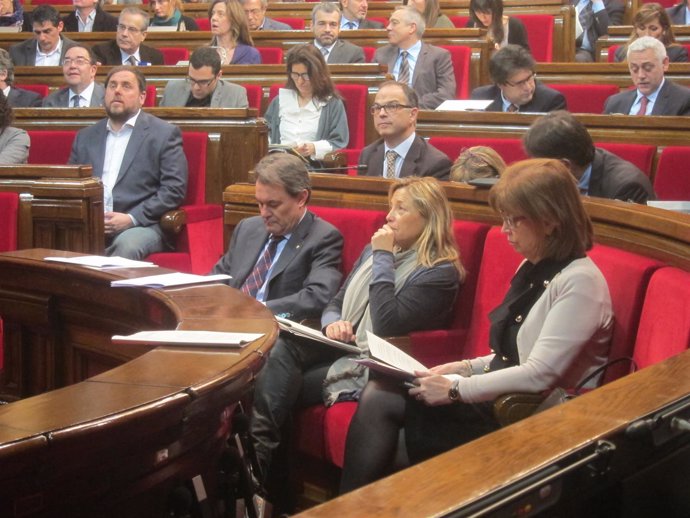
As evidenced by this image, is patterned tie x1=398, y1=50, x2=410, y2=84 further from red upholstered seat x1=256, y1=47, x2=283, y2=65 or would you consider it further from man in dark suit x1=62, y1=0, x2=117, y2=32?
man in dark suit x1=62, y1=0, x2=117, y2=32

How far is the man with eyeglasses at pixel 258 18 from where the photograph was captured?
213 inches

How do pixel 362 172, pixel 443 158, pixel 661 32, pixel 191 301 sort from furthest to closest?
pixel 661 32, pixel 362 172, pixel 443 158, pixel 191 301

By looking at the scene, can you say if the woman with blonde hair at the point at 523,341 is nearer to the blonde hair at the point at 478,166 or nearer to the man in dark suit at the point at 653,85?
the blonde hair at the point at 478,166

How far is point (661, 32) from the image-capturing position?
425cm

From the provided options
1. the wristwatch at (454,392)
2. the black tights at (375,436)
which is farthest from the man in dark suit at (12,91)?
the wristwatch at (454,392)

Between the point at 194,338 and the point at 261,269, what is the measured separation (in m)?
0.92

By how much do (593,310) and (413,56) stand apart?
288 centimetres

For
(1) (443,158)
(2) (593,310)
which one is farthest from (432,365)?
(1) (443,158)

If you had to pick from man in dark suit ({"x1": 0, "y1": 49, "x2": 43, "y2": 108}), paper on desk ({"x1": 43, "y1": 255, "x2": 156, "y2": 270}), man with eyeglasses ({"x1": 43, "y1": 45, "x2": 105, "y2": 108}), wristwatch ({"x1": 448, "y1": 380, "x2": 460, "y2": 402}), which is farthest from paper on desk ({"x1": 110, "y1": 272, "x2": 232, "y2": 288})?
man in dark suit ({"x1": 0, "y1": 49, "x2": 43, "y2": 108})

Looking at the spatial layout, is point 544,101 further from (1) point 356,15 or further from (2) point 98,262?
(1) point 356,15

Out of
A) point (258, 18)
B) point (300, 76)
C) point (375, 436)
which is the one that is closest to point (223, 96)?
point (300, 76)

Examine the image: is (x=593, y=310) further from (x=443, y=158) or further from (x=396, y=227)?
(x=443, y=158)

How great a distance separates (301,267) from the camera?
2387 mm

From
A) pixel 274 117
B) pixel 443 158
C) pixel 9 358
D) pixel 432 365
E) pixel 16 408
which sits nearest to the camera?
pixel 16 408
